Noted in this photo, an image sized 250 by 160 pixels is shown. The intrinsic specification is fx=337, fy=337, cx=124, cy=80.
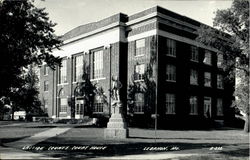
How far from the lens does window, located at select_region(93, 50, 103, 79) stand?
38.9 m

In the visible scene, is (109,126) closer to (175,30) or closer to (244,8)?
(244,8)

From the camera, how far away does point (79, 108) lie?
4131 centimetres

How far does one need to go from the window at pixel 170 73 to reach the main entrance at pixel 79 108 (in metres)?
11.4

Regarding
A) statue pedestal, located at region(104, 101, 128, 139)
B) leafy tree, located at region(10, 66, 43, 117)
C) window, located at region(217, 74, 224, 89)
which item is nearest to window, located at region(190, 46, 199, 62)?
window, located at region(217, 74, 224, 89)

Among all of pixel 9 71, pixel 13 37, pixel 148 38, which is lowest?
pixel 9 71

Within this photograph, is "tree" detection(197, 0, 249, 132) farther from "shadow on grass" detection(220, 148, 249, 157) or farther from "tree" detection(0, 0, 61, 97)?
"tree" detection(0, 0, 61, 97)

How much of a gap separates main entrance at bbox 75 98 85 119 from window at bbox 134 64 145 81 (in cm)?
859

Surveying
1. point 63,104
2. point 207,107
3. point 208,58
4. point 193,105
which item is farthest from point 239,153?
point 63,104

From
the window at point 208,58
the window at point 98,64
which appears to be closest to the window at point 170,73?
the window at point 208,58

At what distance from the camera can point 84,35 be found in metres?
40.9

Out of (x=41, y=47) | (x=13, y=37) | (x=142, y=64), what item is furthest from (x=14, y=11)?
(x=142, y=64)

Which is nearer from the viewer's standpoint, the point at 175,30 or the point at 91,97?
the point at 175,30

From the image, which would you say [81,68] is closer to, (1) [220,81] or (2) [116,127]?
(1) [220,81]

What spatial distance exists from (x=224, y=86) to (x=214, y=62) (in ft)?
13.2
